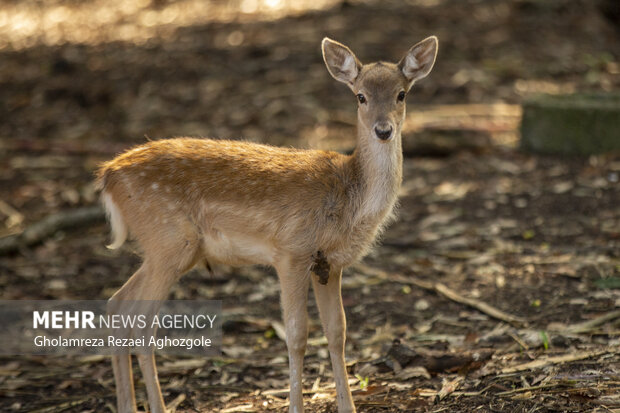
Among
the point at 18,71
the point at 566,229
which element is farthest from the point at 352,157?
the point at 18,71

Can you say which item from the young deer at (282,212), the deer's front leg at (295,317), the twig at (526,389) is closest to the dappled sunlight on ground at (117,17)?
the young deer at (282,212)

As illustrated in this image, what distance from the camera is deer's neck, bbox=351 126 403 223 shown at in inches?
189

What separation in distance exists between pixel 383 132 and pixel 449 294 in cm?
214

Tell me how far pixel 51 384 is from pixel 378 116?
2.85 meters

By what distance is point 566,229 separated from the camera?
720 centimetres

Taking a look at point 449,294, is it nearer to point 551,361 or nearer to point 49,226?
point 551,361

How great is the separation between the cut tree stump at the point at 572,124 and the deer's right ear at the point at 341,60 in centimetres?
424

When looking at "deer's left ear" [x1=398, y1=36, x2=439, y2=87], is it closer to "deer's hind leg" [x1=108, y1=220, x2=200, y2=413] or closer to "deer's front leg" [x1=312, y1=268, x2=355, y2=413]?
"deer's front leg" [x1=312, y1=268, x2=355, y2=413]

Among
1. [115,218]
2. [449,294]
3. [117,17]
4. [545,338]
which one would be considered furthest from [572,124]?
[117,17]

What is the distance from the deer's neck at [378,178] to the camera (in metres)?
4.80

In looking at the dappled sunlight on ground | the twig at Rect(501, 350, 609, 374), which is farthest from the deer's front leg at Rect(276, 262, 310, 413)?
the dappled sunlight on ground

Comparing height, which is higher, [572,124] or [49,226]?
[572,124]

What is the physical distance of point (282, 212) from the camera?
185 inches

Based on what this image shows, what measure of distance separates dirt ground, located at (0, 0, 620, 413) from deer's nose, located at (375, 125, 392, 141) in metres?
1.44
